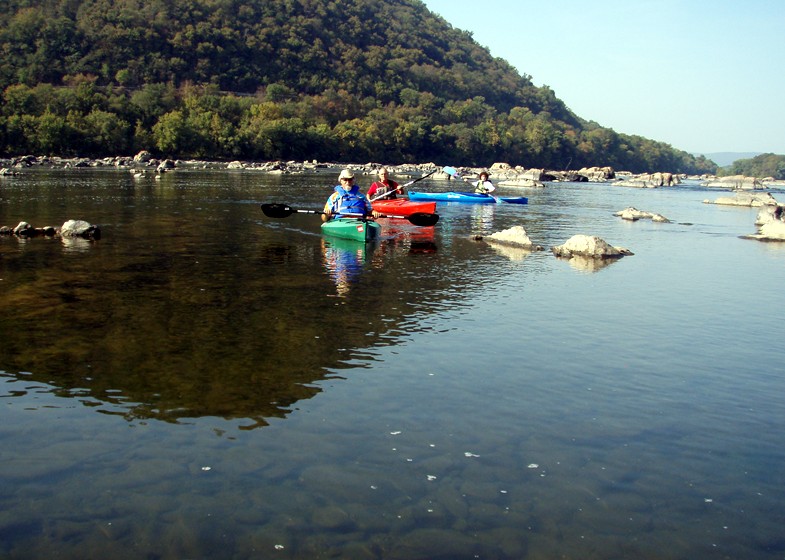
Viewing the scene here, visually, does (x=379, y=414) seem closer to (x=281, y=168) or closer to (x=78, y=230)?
(x=78, y=230)

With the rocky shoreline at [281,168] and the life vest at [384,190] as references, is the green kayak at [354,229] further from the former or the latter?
the rocky shoreline at [281,168]

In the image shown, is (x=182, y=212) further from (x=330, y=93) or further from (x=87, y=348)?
(x=330, y=93)

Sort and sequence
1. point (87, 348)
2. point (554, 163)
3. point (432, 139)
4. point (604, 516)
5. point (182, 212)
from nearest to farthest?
point (604, 516) < point (87, 348) < point (182, 212) < point (432, 139) < point (554, 163)

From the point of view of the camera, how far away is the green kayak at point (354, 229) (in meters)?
21.8

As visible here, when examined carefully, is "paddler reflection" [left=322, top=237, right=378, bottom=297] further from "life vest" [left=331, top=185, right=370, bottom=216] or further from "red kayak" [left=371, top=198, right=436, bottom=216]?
"red kayak" [left=371, top=198, right=436, bottom=216]

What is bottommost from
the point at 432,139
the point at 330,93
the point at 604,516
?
the point at 604,516

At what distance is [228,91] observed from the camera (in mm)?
150250

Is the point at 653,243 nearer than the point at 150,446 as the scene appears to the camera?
No

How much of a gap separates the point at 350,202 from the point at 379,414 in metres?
16.0

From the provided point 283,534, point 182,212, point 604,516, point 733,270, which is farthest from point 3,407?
point 182,212

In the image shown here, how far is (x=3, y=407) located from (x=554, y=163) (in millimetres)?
182476

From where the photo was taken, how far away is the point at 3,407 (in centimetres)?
784

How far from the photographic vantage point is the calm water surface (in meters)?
5.64

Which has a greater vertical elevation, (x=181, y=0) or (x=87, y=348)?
(x=181, y=0)
